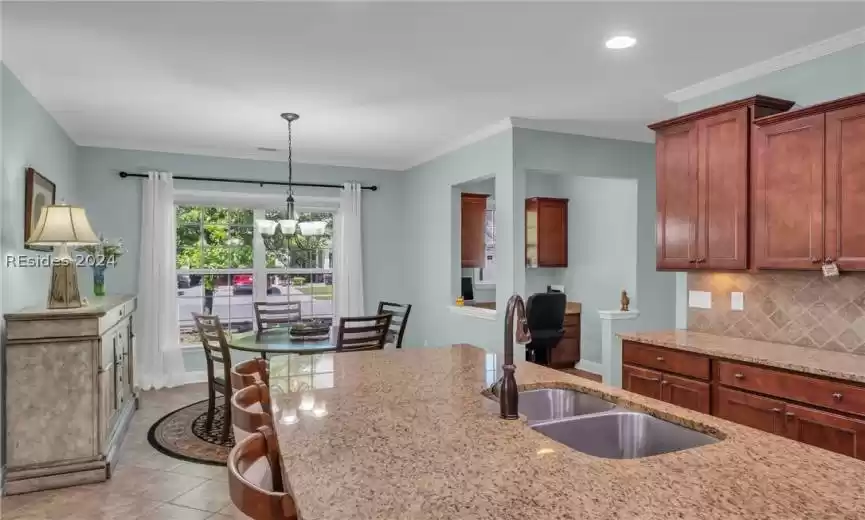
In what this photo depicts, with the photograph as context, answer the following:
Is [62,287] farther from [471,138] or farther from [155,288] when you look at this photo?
[471,138]

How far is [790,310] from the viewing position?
3.19m

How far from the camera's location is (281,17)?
8.75 ft

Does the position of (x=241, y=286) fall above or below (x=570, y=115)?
below

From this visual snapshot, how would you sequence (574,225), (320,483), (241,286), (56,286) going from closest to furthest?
(320,483)
(56,286)
(241,286)
(574,225)

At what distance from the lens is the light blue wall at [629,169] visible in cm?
482

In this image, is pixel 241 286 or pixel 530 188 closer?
pixel 241 286

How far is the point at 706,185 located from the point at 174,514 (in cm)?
357

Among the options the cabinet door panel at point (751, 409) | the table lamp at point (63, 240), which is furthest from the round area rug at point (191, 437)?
the cabinet door panel at point (751, 409)

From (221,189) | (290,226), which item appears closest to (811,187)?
(290,226)

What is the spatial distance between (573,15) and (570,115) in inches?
75.4

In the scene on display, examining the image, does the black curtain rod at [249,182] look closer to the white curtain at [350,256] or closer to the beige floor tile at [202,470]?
the white curtain at [350,256]

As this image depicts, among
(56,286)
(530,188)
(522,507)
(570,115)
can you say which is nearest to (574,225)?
(530,188)

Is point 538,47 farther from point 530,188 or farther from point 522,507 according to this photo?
point 530,188

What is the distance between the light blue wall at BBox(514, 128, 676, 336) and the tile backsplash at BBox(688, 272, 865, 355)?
1.65 m
